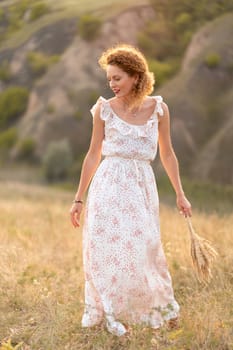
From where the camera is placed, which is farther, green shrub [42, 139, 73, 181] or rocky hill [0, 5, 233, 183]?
green shrub [42, 139, 73, 181]

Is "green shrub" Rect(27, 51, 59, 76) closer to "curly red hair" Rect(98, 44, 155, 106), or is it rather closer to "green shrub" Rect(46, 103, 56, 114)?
"green shrub" Rect(46, 103, 56, 114)

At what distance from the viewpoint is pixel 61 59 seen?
4850 cm

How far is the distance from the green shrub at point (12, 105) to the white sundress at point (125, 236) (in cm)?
4336

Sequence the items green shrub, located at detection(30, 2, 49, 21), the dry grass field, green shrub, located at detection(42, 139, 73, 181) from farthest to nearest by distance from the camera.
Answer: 1. green shrub, located at detection(30, 2, 49, 21)
2. green shrub, located at detection(42, 139, 73, 181)
3. the dry grass field

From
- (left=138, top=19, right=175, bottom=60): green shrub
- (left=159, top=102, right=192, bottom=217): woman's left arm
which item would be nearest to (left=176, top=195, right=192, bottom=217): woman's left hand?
(left=159, top=102, right=192, bottom=217): woman's left arm

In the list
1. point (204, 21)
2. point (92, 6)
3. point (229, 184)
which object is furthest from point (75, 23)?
point (229, 184)

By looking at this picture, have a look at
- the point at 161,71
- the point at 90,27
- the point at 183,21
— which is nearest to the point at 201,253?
the point at 161,71

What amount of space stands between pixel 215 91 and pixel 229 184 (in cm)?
890

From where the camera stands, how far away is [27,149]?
1682 inches

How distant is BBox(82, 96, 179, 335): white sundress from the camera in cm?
492

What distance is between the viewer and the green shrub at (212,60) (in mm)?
37406

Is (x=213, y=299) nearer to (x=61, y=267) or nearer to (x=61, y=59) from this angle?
(x=61, y=267)

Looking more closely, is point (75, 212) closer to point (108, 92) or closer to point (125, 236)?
point (125, 236)

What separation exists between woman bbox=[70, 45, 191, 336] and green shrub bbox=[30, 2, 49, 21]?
49.1 m
